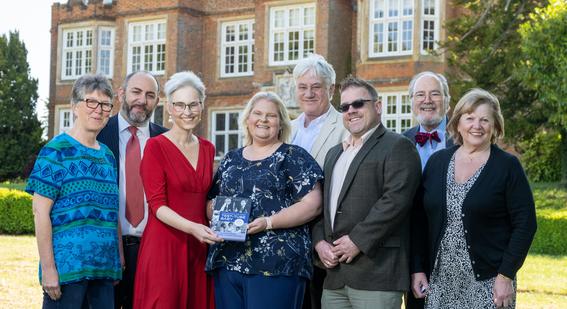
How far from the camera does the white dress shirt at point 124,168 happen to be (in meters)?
5.18

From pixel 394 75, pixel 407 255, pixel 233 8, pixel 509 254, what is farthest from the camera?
pixel 233 8

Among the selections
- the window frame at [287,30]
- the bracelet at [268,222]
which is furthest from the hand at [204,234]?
the window frame at [287,30]

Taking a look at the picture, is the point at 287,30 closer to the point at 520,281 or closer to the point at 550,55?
the point at 550,55

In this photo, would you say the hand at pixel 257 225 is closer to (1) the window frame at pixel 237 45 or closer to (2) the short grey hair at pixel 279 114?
(2) the short grey hair at pixel 279 114

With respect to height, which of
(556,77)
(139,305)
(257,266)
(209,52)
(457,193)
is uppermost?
(209,52)

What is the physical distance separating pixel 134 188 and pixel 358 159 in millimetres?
1625

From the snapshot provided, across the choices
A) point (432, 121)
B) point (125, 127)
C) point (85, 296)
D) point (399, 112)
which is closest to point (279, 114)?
point (125, 127)

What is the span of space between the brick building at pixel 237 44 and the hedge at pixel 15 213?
8.37 meters

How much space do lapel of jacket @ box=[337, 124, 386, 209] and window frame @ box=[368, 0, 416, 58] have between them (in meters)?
17.8

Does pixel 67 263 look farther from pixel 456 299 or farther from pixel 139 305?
pixel 456 299

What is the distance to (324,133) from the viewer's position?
5.54 meters

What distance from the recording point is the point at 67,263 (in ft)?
14.7

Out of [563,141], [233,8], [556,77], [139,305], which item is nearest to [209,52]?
[233,8]

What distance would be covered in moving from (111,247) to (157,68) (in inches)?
940
